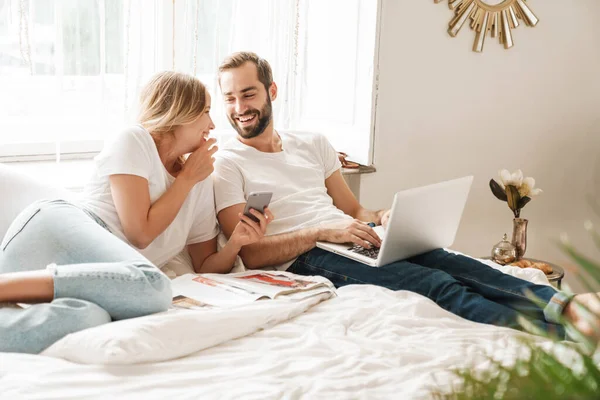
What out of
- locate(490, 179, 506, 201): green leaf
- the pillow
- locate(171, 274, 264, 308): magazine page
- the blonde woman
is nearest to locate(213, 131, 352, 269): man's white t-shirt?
the blonde woman

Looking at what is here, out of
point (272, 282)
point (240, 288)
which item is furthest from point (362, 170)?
point (240, 288)

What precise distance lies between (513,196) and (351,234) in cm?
96

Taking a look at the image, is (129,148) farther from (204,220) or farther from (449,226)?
(449,226)

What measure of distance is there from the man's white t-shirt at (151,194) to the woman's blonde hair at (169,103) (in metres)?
0.06

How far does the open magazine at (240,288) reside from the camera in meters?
1.93

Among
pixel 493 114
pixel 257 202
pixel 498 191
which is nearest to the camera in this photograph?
pixel 257 202

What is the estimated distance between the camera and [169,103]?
7.34 ft

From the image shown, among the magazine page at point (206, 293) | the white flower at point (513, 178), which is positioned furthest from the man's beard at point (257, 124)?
the white flower at point (513, 178)

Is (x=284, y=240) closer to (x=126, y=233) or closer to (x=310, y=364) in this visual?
(x=126, y=233)

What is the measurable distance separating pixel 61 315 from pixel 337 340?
614 mm

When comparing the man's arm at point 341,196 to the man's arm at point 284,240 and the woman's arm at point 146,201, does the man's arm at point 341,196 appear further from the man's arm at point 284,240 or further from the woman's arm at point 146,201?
the woman's arm at point 146,201

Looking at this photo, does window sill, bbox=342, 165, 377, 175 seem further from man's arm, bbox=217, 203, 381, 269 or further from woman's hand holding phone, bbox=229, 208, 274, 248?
woman's hand holding phone, bbox=229, 208, 274, 248

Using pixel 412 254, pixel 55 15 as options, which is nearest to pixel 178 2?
pixel 55 15

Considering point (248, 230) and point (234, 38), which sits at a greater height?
point (234, 38)
